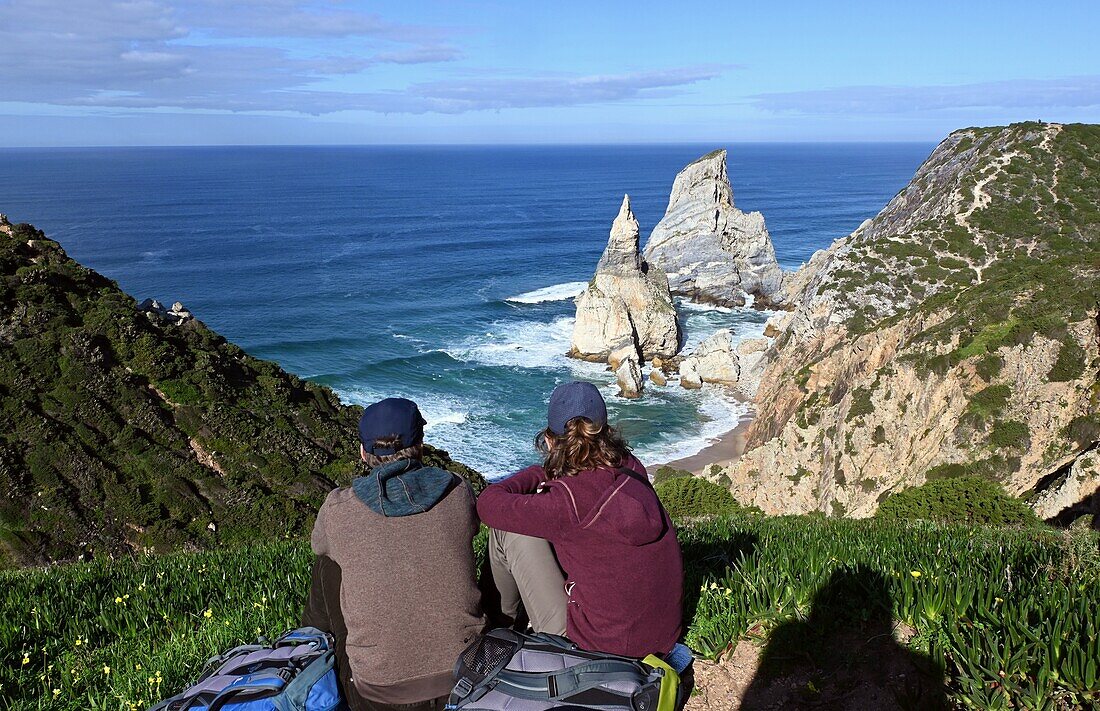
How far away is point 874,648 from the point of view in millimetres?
4504

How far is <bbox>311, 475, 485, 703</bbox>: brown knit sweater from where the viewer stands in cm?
370

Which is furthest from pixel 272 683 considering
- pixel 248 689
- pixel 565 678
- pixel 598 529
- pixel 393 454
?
pixel 598 529

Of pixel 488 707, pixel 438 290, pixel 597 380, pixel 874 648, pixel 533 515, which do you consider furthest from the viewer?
pixel 438 290

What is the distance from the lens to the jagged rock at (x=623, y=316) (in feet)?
190

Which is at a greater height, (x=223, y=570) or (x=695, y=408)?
(x=223, y=570)

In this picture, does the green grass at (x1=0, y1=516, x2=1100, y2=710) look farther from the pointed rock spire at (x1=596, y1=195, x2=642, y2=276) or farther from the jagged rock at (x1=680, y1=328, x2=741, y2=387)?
the pointed rock spire at (x1=596, y1=195, x2=642, y2=276)

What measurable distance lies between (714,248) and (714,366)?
103 feet

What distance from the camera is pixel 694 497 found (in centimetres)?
2328

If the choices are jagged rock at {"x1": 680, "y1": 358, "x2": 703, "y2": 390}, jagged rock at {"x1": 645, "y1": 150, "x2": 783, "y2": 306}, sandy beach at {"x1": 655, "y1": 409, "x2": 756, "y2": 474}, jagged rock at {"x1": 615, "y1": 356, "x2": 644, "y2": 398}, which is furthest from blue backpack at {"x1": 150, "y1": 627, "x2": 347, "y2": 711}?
jagged rock at {"x1": 645, "y1": 150, "x2": 783, "y2": 306}

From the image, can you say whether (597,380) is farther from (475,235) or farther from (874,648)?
(475,235)

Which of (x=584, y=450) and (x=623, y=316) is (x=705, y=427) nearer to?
(x=623, y=316)

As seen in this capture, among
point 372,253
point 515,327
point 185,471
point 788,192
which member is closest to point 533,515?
point 185,471

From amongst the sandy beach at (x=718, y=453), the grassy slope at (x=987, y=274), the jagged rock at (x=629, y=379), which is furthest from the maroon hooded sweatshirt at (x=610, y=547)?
the jagged rock at (x=629, y=379)

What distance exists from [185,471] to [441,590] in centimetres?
1500
